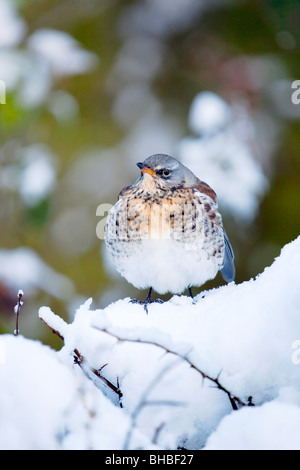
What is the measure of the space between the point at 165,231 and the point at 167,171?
1.07ft

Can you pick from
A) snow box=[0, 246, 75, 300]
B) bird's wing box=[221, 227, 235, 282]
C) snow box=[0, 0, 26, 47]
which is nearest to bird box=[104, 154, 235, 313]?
bird's wing box=[221, 227, 235, 282]

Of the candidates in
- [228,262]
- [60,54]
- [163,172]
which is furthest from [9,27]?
[228,262]

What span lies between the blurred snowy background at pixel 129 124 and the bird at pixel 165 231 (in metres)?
0.52

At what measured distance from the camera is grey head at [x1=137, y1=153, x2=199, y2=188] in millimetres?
2613

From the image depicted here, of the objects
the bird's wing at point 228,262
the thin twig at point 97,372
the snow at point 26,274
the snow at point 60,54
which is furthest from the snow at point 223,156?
the thin twig at point 97,372

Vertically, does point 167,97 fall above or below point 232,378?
above

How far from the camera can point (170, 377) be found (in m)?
1.20

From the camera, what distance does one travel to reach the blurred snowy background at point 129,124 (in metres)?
3.00

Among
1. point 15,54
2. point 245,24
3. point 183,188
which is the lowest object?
point 183,188

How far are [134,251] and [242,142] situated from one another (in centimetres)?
133

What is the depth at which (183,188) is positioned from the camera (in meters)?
2.66

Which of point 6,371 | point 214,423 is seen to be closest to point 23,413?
point 6,371
